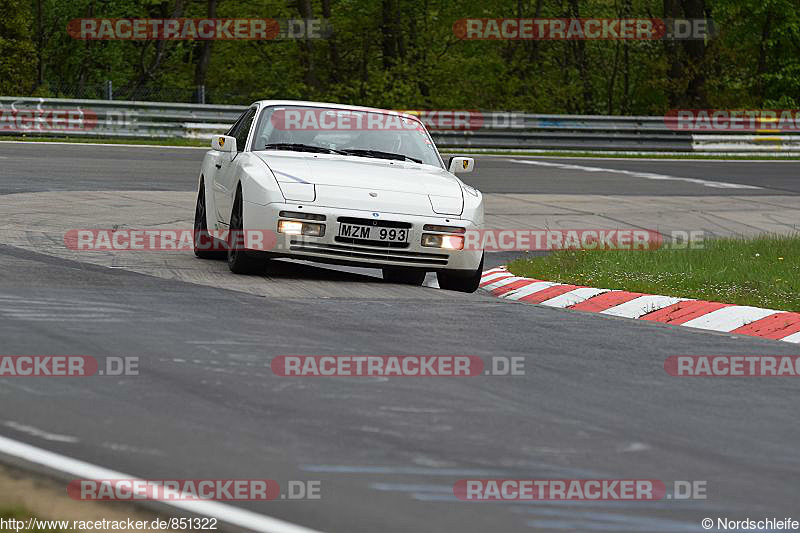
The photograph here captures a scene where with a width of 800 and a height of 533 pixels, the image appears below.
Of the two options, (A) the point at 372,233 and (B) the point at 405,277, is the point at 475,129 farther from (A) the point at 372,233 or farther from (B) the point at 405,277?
(A) the point at 372,233

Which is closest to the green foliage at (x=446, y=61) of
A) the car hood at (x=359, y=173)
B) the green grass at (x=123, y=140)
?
the green grass at (x=123, y=140)

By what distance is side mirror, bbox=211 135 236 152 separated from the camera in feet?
39.4

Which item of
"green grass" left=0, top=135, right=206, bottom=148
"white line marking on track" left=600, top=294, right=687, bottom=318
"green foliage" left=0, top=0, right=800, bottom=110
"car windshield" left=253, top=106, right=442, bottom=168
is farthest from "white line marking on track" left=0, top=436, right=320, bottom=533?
"green foliage" left=0, top=0, right=800, bottom=110

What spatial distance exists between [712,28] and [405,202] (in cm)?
3743

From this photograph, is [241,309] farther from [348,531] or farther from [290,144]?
[348,531]

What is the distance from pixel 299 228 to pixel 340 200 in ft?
1.26

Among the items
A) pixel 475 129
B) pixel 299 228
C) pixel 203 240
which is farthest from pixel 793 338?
pixel 475 129

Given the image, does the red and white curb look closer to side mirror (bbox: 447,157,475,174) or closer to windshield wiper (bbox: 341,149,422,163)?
side mirror (bbox: 447,157,475,174)

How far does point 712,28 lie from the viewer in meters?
46.2

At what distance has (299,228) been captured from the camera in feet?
34.9

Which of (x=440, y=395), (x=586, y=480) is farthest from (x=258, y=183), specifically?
(x=586, y=480)

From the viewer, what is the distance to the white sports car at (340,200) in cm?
1067

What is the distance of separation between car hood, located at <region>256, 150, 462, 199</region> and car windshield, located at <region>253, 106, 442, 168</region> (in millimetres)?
191

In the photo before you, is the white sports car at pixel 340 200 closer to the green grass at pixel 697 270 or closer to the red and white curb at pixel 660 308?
the red and white curb at pixel 660 308
